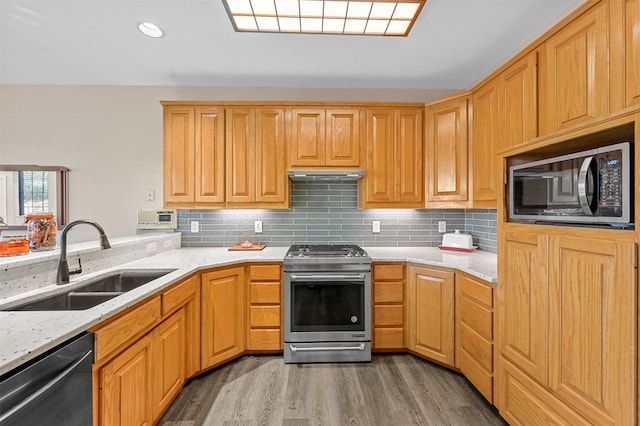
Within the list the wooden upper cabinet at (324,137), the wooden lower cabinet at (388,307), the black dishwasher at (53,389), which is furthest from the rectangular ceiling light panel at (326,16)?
the black dishwasher at (53,389)

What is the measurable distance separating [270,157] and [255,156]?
0.14 m

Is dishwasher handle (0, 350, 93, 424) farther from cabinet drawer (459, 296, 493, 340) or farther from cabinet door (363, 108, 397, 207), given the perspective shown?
cabinet door (363, 108, 397, 207)

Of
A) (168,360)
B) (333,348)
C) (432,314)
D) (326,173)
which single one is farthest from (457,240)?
(168,360)

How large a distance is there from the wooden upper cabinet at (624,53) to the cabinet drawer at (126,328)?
7.87 ft

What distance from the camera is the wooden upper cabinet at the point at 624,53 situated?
→ 1190mm

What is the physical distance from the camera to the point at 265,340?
2.47 meters

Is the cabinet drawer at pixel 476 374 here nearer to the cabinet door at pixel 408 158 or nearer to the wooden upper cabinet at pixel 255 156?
the cabinet door at pixel 408 158

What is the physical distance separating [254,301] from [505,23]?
2.91 m

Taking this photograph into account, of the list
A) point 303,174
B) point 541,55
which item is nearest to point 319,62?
point 303,174

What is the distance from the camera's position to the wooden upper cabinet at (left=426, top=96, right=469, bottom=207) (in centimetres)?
254

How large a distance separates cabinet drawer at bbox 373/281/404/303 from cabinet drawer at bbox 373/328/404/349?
255 millimetres

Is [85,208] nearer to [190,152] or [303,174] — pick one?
[190,152]

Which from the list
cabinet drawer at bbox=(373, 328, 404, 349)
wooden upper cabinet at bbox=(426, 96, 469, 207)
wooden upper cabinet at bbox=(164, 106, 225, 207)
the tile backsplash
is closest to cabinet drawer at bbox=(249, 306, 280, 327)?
the tile backsplash

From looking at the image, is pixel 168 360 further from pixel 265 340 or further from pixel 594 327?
pixel 594 327
